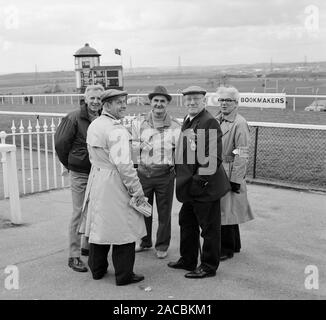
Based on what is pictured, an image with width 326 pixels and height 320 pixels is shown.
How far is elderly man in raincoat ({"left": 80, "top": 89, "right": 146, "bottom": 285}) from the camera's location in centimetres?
443

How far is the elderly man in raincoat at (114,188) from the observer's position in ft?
14.5

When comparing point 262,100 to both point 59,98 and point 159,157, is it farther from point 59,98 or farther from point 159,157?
point 59,98

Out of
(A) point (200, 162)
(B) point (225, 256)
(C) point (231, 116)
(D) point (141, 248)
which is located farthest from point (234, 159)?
(D) point (141, 248)

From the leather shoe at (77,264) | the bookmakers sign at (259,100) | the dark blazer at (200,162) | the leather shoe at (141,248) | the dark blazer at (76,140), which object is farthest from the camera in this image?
the bookmakers sign at (259,100)

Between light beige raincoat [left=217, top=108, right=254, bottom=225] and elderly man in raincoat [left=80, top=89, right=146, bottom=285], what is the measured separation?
42.3 inches

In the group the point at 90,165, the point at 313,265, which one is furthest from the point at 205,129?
the point at 313,265

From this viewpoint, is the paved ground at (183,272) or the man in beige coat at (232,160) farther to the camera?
the man in beige coat at (232,160)

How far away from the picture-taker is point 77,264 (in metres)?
5.07

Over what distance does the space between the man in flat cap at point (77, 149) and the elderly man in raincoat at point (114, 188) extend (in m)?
0.48

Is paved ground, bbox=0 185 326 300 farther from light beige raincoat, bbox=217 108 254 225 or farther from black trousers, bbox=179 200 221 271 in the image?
light beige raincoat, bbox=217 108 254 225

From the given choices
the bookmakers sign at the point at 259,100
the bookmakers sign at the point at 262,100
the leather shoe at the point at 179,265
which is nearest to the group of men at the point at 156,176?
the leather shoe at the point at 179,265

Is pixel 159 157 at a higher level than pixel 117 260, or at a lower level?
higher

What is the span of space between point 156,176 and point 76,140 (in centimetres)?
94

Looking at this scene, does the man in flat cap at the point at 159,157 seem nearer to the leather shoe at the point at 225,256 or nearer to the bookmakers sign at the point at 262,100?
the leather shoe at the point at 225,256
